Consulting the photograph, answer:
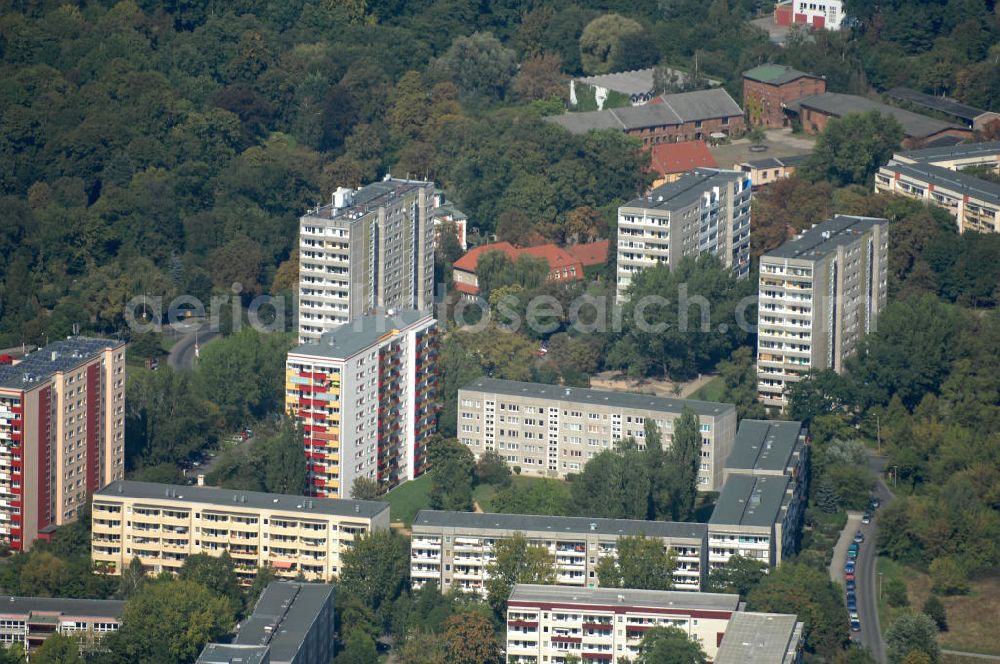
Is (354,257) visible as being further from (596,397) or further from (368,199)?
(596,397)

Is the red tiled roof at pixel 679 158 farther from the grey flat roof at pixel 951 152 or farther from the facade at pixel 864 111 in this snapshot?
the grey flat roof at pixel 951 152

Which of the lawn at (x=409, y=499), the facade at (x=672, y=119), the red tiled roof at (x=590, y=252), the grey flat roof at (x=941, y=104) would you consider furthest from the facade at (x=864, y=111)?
the lawn at (x=409, y=499)

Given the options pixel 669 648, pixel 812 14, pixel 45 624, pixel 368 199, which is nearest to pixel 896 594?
pixel 669 648

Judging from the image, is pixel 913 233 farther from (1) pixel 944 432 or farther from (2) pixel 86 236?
(2) pixel 86 236

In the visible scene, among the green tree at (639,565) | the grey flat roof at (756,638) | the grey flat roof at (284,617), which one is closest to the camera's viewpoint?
the grey flat roof at (756,638)

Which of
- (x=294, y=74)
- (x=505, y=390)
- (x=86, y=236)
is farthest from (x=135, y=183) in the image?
(x=505, y=390)

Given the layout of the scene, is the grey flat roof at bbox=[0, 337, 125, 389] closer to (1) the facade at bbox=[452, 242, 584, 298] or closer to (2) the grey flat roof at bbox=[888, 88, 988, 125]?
(1) the facade at bbox=[452, 242, 584, 298]
